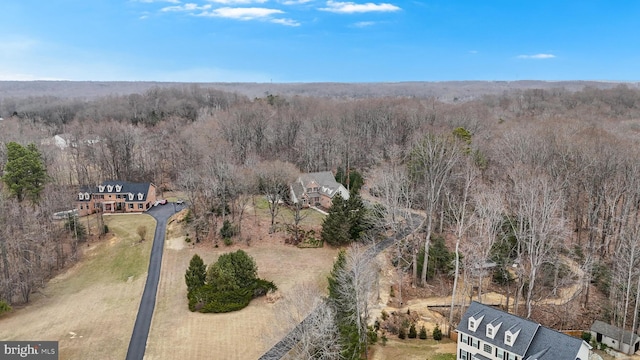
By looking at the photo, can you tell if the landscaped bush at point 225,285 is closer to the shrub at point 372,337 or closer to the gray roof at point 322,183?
the shrub at point 372,337

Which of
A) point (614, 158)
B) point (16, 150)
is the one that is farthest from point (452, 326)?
point (16, 150)

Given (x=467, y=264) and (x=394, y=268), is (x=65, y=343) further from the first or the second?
(x=467, y=264)

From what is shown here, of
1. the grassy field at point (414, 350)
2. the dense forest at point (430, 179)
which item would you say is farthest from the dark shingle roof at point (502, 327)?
the dense forest at point (430, 179)

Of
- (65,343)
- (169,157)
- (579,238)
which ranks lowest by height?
(65,343)

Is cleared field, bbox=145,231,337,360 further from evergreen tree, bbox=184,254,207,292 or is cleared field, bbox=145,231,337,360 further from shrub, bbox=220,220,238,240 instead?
shrub, bbox=220,220,238,240

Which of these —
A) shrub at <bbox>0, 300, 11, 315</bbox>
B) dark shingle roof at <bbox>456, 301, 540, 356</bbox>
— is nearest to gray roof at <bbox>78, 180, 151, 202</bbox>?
shrub at <bbox>0, 300, 11, 315</bbox>

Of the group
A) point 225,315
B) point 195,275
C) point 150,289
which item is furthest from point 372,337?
point 150,289
